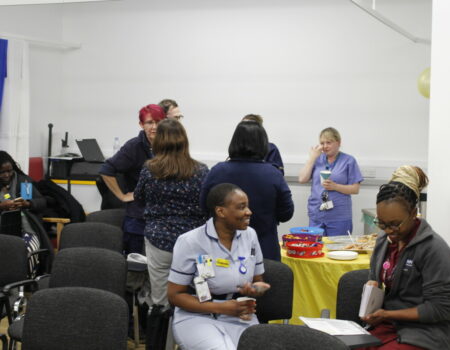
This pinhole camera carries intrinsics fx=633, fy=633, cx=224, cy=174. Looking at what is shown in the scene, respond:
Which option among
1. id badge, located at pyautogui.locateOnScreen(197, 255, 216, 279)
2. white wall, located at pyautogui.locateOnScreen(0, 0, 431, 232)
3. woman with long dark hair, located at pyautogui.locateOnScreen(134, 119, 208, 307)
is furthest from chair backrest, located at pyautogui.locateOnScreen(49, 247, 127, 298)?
white wall, located at pyautogui.locateOnScreen(0, 0, 431, 232)

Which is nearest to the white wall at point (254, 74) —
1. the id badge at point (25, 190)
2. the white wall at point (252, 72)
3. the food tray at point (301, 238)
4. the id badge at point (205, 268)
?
the white wall at point (252, 72)

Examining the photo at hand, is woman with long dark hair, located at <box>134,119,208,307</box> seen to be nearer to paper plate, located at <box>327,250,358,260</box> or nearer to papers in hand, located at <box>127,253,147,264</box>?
papers in hand, located at <box>127,253,147,264</box>

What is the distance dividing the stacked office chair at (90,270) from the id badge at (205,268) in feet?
2.24

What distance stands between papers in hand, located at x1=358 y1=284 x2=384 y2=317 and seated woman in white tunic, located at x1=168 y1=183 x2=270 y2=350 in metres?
0.52

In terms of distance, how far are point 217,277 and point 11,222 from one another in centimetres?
305

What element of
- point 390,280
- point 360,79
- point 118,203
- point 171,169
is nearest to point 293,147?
point 360,79

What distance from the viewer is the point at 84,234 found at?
4527 millimetres

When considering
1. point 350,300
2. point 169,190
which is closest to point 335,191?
point 169,190

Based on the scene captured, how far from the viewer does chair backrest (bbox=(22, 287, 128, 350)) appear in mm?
2846

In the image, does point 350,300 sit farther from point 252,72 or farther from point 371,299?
point 252,72

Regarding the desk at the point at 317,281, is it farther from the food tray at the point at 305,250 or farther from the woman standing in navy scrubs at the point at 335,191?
the woman standing in navy scrubs at the point at 335,191

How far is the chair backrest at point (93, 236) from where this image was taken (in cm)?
446

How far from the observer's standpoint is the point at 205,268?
3111 mm

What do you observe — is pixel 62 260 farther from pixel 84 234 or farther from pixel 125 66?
pixel 125 66
